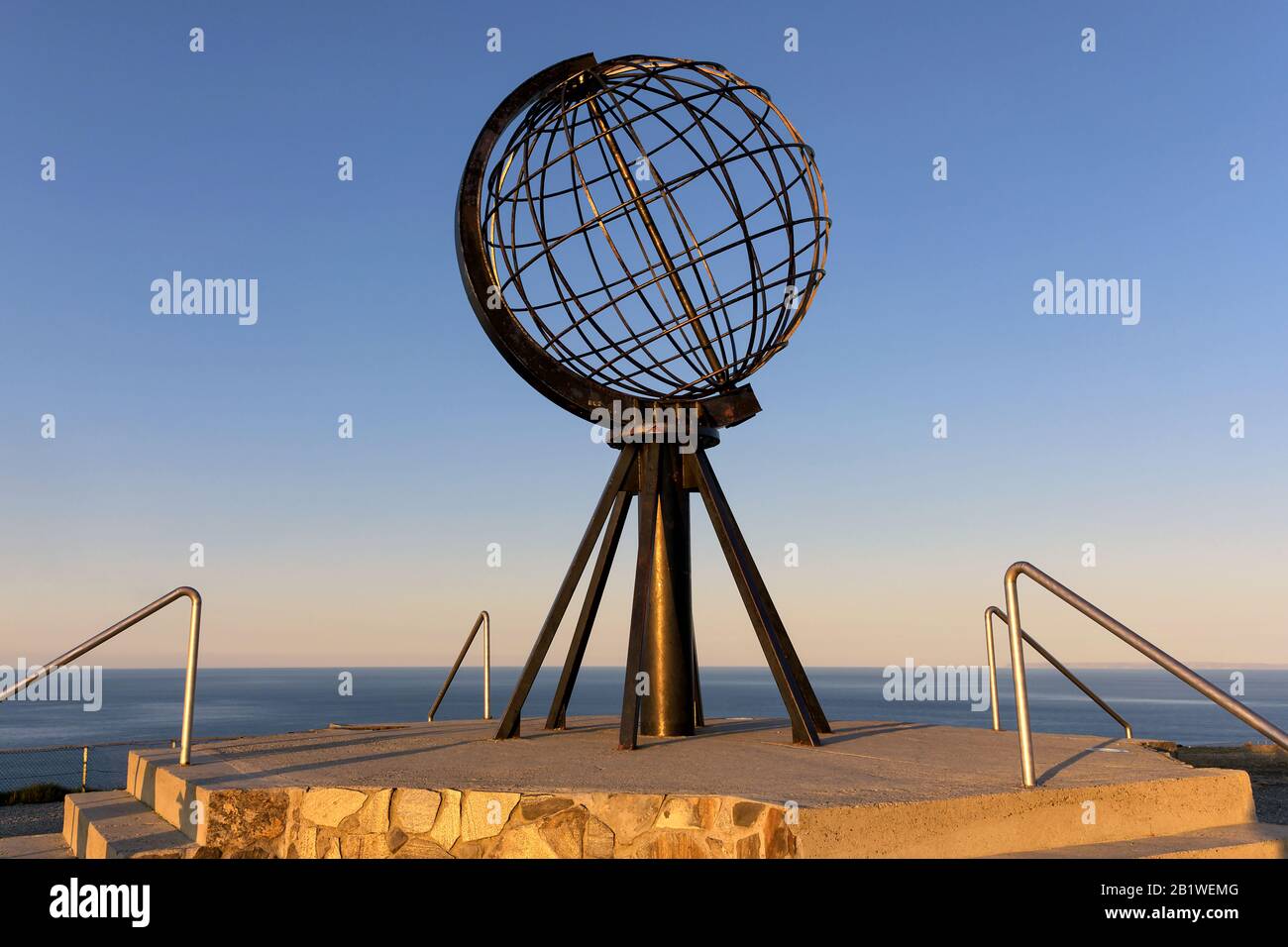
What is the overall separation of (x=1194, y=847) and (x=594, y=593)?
4496mm

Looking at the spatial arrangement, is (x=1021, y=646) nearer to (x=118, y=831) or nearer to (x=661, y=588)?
(x=661, y=588)

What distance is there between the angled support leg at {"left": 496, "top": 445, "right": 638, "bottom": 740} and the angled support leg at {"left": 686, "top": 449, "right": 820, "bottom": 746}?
0.59 metres

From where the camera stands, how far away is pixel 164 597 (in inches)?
227

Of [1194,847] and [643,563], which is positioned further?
[643,563]

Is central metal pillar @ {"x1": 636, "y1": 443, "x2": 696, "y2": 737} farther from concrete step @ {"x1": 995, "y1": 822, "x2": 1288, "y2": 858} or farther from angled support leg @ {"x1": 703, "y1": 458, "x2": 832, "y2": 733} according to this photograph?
concrete step @ {"x1": 995, "y1": 822, "x2": 1288, "y2": 858}

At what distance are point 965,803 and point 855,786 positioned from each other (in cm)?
55

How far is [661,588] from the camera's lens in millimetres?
7828

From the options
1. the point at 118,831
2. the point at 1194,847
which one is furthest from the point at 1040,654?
the point at 118,831

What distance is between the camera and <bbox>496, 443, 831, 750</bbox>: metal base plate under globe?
755 centimetres

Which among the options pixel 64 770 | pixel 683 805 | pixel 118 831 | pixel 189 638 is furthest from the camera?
pixel 64 770

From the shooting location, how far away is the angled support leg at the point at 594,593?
773cm
